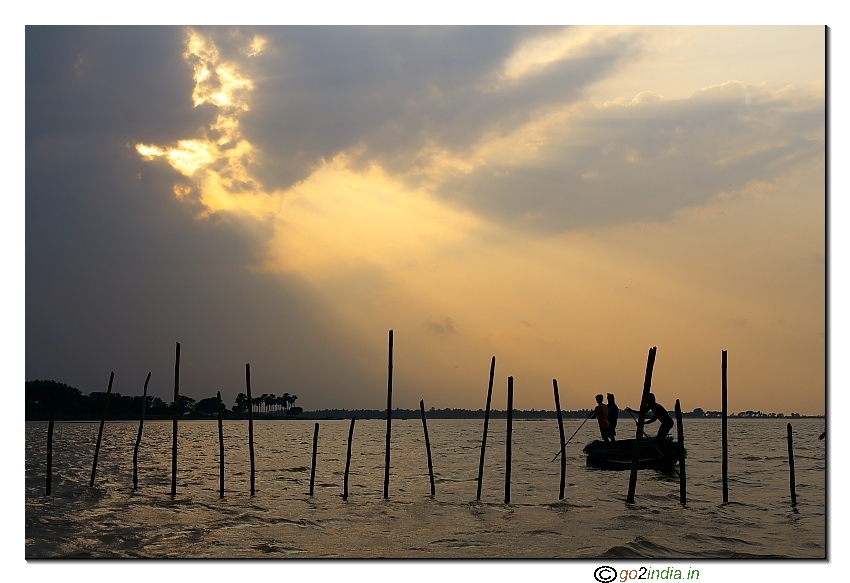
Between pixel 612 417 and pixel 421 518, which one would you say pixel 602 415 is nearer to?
pixel 612 417

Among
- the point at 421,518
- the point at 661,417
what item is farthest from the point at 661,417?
the point at 421,518

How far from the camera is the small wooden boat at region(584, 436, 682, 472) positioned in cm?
2283

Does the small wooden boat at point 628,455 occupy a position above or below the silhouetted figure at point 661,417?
below

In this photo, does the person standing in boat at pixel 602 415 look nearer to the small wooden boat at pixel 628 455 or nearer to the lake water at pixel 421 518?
the small wooden boat at pixel 628 455

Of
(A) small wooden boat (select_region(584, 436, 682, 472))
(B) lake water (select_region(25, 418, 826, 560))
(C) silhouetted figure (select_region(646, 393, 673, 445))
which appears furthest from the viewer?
(A) small wooden boat (select_region(584, 436, 682, 472))

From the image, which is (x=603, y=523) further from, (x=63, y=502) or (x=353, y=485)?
(x=63, y=502)

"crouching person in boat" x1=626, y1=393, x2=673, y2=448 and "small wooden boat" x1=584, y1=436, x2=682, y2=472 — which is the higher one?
"crouching person in boat" x1=626, y1=393, x2=673, y2=448

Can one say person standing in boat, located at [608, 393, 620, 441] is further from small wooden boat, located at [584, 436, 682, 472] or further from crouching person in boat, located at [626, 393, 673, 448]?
crouching person in boat, located at [626, 393, 673, 448]

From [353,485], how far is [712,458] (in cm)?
2292


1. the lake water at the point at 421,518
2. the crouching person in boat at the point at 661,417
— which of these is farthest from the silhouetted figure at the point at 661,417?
the lake water at the point at 421,518

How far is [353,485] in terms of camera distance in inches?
932

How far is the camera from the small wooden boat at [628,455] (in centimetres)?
2283

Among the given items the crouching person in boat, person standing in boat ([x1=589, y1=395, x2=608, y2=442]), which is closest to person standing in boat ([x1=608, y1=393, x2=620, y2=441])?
person standing in boat ([x1=589, y1=395, x2=608, y2=442])
